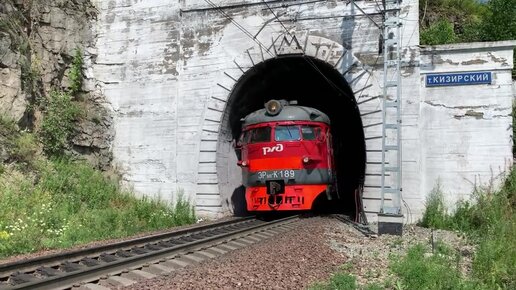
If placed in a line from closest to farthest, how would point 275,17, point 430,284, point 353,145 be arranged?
point 430,284 → point 275,17 → point 353,145

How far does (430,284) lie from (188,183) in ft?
31.0

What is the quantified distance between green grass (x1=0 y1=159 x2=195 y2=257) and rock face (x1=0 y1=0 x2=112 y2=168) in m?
1.11

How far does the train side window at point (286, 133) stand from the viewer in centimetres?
1374

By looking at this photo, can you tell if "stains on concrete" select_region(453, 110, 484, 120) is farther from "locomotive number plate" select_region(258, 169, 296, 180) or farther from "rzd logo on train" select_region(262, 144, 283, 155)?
"rzd logo on train" select_region(262, 144, 283, 155)

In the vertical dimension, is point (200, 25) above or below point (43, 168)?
above

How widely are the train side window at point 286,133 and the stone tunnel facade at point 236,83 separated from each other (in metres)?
1.84

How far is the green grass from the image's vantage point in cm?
972

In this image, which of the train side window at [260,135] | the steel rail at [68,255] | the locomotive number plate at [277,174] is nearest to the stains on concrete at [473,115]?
the locomotive number plate at [277,174]

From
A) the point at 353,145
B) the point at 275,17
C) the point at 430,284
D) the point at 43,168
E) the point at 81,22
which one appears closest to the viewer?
the point at 430,284

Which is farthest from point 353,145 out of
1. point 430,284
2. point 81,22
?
point 430,284

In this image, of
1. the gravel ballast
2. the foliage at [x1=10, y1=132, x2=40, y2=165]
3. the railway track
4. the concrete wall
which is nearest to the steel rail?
the railway track

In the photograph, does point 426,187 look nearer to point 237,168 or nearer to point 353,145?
point 237,168

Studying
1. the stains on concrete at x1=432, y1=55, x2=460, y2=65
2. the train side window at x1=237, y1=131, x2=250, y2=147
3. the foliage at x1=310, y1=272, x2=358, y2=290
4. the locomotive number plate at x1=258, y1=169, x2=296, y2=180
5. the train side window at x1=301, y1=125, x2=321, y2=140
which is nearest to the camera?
the foliage at x1=310, y1=272, x2=358, y2=290

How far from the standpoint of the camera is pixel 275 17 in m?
14.4
